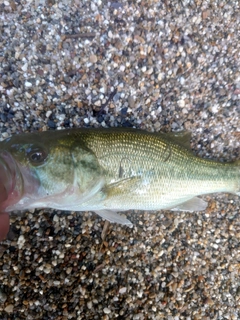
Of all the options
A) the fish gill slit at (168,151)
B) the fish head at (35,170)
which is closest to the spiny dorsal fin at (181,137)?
the fish gill slit at (168,151)

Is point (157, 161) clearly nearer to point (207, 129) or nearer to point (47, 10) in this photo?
point (207, 129)

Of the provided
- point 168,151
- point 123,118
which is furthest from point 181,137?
point 123,118

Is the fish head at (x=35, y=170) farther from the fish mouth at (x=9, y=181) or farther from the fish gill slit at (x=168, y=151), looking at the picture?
the fish gill slit at (x=168, y=151)

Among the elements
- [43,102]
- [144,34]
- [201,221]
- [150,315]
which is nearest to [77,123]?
[43,102]

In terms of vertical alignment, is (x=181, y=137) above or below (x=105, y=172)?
above

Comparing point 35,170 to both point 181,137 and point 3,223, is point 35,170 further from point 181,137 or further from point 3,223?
Answer: point 181,137

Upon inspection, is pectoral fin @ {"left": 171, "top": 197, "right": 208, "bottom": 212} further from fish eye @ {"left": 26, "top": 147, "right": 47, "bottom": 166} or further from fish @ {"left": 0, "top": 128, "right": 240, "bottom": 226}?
fish eye @ {"left": 26, "top": 147, "right": 47, "bottom": 166}
